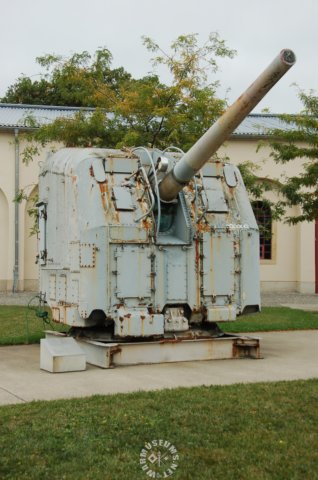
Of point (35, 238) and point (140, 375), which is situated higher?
point (35, 238)

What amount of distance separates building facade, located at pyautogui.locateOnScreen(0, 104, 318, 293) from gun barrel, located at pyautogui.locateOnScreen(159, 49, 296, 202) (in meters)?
15.4

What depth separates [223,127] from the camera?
804 cm

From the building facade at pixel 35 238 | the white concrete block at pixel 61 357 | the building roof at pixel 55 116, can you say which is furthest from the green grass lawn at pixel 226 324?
the building roof at pixel 55 116

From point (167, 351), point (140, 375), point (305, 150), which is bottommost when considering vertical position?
point (140, 375)

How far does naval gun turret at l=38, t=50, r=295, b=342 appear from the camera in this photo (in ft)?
28.9

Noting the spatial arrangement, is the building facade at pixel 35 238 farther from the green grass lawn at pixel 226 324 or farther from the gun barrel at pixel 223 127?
the gun barrel at pixel 223 127

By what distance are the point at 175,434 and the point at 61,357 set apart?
10.5 ft

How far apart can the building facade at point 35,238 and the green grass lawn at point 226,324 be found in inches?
322

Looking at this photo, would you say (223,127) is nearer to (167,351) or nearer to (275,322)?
(167,351)

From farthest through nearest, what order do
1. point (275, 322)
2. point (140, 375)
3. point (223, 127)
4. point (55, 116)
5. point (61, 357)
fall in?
point (55, 116) → point (275, 322) → point (61, 357) → point (140, 375) → point (223, 127)

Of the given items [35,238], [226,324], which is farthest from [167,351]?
[35,238]

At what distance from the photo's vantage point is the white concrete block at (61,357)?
845 cm

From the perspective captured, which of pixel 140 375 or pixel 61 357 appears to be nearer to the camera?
pixel 140 375

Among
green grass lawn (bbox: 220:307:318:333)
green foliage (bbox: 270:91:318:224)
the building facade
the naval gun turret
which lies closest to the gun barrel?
the naval gun turret
